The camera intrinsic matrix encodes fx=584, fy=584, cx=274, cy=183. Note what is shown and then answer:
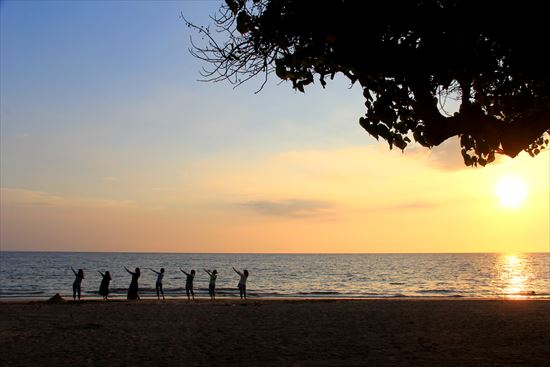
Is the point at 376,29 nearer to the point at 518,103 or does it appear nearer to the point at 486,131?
the point at 486,131

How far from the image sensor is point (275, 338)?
49.8ft

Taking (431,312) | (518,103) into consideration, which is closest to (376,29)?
(518,103)

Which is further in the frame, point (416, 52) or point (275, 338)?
point (275, 338)

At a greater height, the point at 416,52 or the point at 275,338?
the point at 416,52

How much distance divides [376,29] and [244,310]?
1770 centimetres

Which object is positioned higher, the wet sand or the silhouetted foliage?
the silhouetted foliage

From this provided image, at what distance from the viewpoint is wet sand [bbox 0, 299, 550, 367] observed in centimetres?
1188

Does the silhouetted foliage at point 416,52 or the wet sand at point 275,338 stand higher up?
the silhouetted foliage at point 416,52

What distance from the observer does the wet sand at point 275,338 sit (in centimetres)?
1188

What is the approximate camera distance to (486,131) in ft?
29.4

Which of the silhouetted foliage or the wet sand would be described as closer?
the silhouetted foliage

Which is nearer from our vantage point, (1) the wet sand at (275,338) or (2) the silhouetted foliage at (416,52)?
(2) the silhouetted foliage at (416,52)

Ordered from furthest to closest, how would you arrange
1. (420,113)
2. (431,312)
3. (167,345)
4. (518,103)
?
(431,312) < (167,345) < (518,103) < (420,113)

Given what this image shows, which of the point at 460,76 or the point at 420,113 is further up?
the point at 460,76
